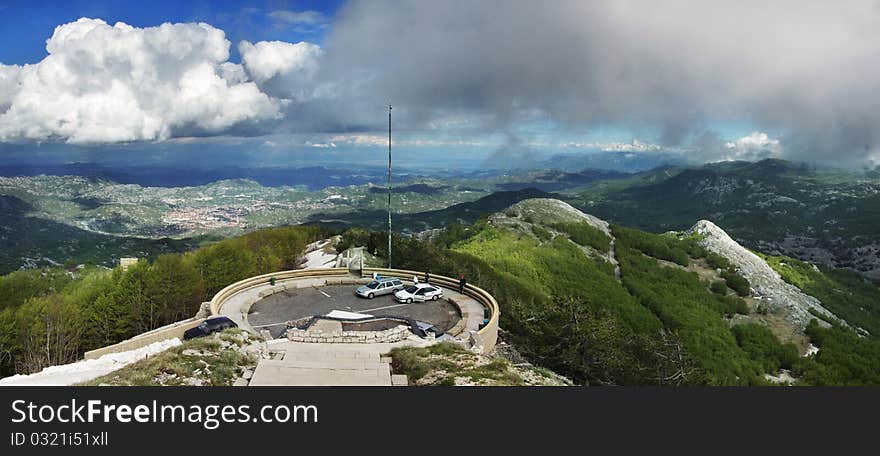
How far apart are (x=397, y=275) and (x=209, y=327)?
1840 centimetres

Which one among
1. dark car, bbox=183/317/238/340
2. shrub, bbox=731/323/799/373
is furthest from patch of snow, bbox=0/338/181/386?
shrub, bbox=731/323/799/373

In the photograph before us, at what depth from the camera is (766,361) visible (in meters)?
84.1

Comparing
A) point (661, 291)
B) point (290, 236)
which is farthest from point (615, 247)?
point (290, 236)

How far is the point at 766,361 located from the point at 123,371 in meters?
95.8

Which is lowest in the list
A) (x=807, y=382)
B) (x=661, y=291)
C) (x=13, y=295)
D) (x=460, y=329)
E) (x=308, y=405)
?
(x=807, y=382)

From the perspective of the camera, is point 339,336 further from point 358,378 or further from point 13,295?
point 13,295

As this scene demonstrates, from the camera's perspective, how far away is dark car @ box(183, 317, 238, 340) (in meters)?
27.8

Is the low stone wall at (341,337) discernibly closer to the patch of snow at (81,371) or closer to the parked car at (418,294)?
the patch of snow at (81,371)

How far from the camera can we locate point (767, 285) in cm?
12494

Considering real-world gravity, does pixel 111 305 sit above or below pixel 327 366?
below

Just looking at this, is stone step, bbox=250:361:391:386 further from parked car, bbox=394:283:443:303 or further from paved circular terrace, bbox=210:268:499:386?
parked car, bbox=394:283:443:303

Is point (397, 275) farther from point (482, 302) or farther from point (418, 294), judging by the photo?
point (482, 302)

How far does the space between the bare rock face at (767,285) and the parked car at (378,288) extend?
328 ft

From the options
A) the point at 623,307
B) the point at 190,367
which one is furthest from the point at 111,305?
the point at 623,307
